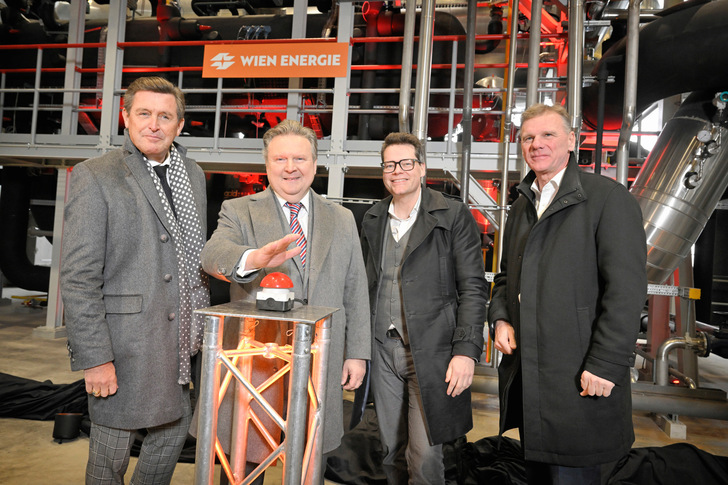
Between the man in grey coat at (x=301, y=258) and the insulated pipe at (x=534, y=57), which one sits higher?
the insulated pipe at (x=534, y=57)

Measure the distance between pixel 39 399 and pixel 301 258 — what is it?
3.30 metres

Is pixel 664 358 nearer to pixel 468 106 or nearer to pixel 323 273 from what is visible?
pixel 468 106

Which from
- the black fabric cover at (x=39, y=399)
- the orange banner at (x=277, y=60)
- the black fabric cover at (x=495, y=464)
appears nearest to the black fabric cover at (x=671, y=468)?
the black fabric cover at (x=495, y=464)

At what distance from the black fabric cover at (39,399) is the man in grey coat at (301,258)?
275cm

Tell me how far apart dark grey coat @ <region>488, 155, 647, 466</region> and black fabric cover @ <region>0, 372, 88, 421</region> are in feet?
11.0

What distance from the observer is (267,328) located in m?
1.55

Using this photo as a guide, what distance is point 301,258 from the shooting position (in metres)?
1.63

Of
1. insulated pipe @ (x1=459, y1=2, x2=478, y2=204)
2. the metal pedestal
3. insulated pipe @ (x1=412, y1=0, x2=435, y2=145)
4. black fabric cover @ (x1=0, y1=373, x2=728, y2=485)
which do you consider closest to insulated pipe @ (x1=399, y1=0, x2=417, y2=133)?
insulated pipe @ (x1=412, y1=0, x2=435, y2=145)

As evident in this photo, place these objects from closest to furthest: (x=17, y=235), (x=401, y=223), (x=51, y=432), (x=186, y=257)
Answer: (x=186, y=257), (x=401, y=223), (x=51, y=432), (x=17, y=235)

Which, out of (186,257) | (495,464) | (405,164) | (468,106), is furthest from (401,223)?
(468,106)

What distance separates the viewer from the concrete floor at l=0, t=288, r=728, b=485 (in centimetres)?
275

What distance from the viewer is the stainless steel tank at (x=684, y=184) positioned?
3.74m

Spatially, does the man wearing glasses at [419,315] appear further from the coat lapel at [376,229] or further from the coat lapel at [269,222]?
the coat lapel at [269,222]

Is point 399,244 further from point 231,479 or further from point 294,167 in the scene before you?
point 231,479
